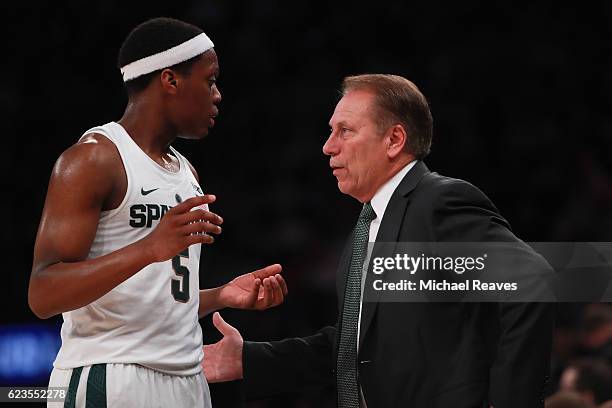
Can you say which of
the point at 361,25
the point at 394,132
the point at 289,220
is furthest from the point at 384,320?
the point at 361,25

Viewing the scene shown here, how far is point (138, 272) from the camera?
287cm

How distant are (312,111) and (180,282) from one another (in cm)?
440

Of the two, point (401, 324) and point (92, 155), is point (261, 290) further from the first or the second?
point (92, 155)

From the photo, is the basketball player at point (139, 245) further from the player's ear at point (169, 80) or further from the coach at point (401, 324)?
the coach at point (401, 324)

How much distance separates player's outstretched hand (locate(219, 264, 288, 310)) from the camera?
3195 millimetres

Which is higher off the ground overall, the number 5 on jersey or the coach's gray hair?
the coach's gray hair

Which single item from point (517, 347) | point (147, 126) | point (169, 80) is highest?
point (169, 80)

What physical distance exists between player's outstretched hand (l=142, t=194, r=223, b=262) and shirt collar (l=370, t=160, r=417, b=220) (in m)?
0.87

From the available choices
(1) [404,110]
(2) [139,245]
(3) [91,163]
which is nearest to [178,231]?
(2) [139,245]

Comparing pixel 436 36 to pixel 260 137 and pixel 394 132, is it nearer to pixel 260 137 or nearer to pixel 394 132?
pixel 260 137

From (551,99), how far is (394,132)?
4.33m

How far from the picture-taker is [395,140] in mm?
3422

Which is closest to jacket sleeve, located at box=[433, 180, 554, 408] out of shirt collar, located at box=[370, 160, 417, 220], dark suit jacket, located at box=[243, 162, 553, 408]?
dark suit jacket, located at box=[243, 162, 553, 408]

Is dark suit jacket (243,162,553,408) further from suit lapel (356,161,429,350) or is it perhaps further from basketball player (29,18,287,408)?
basketball player (29,18,287,408)
